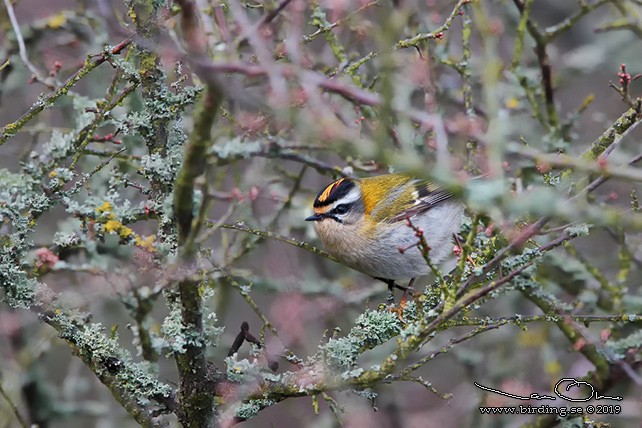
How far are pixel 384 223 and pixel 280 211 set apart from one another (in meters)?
0.74

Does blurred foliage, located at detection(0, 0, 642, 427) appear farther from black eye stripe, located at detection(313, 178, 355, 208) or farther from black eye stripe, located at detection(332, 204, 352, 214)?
black eye stripe, located at detection(332, 204, 352, 214)

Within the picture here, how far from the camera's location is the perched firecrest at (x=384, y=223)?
4.25m

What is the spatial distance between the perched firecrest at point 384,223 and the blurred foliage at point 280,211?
27 centimetres

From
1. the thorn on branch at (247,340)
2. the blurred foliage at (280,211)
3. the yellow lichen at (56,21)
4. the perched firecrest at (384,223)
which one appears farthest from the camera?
the yellow lichen at (56,21)

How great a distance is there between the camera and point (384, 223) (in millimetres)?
4457

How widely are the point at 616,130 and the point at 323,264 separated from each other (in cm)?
364

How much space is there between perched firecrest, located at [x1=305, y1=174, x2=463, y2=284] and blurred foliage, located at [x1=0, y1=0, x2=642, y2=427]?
0.87 feet


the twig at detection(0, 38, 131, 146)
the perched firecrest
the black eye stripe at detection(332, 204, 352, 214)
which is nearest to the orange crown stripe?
the perched firecrest

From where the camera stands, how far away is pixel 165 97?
2445 millimetres

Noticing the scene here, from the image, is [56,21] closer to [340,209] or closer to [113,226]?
[340,209]

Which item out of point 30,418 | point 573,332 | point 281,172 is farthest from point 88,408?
point 573,332

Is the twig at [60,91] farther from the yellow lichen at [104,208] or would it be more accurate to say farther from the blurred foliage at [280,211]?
the yellow lichen at [104,208]

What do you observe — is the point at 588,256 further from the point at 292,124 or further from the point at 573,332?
the point at 292,124

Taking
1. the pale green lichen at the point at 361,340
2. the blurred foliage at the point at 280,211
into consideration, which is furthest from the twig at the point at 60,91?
the pale green lichen at the point at 361,340
